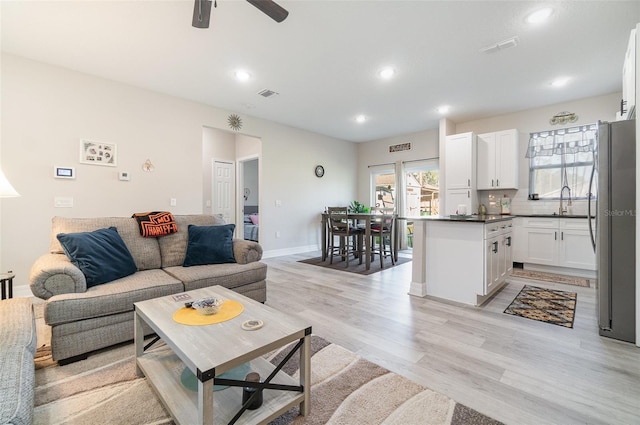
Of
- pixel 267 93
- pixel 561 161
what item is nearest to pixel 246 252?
pixel 267 93

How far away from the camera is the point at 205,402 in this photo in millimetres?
1016

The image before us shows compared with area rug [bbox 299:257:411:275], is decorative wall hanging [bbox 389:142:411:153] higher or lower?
higher

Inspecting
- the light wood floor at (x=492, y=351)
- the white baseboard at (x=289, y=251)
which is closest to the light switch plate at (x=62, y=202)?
the light wood floor at (x=492, y=351)

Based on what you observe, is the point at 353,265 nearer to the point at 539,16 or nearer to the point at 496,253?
the point at 496,253

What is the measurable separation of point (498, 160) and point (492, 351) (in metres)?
3.95

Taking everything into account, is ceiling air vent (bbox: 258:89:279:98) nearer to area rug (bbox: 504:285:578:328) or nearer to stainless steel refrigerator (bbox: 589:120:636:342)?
stainless steel refrigerator (bbox: 589:120:636:342)

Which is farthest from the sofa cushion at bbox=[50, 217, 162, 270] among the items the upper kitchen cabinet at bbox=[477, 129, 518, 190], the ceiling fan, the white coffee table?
the upper kitchen cabinet at bbox=[477, 129, 518, 190]

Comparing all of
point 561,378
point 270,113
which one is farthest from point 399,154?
point 561,378

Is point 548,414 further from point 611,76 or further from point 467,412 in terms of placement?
point 611,76

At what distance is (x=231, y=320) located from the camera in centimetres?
145

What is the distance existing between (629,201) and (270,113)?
15.6ft

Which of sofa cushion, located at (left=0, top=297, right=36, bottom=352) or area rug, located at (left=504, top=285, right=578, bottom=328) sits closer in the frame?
sofa cushion, located at (left=0, top=297, right=36, bottom=352)

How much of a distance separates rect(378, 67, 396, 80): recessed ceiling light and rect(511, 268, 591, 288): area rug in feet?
11.4

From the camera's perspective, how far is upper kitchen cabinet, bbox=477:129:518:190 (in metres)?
4.70
